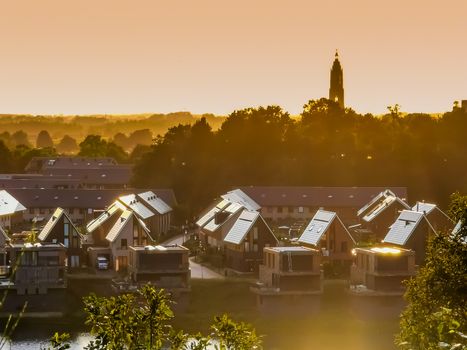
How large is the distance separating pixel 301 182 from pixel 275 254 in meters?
26.3

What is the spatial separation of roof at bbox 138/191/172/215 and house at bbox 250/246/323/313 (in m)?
15.3

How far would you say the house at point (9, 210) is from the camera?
2254 inches

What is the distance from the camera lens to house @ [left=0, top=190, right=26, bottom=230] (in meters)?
57.3

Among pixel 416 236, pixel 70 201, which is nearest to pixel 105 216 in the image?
pixel 70 201

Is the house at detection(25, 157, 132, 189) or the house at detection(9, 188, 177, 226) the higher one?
the house at detection(25, 157, 132, 189)

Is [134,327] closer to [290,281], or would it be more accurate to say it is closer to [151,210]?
[290,281]

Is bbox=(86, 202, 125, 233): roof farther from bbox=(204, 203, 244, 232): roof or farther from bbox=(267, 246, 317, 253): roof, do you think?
bbox=(267, 246, 317, 253): roof

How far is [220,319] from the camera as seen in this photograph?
17.1 m

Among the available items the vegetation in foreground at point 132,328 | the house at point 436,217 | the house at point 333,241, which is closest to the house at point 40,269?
the house at point 333,241

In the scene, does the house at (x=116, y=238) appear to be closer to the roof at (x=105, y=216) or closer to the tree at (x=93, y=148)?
the roof at (x=105, y=216)

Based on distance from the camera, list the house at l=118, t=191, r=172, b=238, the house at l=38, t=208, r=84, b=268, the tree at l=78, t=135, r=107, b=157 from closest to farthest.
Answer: the house at l=38, t=208, r=84, b=268 → the house at l=118, t=191, r=172, b=238 → the tree at l=78, t=135, r=107, b=157

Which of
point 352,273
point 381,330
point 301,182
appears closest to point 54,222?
point 352,273

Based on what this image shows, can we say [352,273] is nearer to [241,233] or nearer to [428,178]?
[241,233]

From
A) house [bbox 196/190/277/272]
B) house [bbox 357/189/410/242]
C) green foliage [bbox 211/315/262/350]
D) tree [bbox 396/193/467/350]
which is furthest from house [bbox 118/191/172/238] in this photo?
green foliage [bbox 211/315/262/350]
